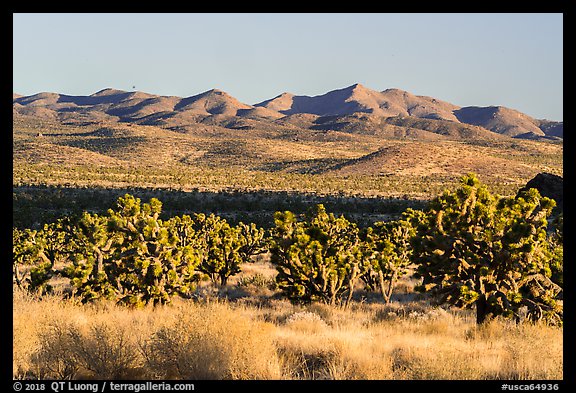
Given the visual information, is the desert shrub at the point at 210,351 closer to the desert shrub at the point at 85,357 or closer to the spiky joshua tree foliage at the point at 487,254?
the desert shrub at the point at 85,357

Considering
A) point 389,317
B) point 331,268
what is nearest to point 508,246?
point 389,317

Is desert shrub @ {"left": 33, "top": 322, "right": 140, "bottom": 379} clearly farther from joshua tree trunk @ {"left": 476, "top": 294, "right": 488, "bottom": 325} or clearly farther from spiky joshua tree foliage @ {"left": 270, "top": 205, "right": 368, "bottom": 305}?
spiky joshua tree foliage @ {"left": 270, "top": 205, "right": 368, "bottom": 305}

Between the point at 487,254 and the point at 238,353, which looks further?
the point at 487,254

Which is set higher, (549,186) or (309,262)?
(309,262)

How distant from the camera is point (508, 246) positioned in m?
10.1

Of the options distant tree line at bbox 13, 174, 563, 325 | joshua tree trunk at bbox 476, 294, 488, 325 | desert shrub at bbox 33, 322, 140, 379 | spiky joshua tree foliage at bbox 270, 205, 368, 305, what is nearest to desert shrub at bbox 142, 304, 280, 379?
desert shrub at bbox 33, 322, 140, 379

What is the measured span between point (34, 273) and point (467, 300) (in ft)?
37.7

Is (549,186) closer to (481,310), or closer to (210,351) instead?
(481,310)

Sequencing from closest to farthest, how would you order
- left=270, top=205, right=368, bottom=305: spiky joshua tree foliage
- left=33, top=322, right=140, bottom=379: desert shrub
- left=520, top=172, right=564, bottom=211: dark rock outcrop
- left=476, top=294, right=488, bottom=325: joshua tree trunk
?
left=33, top=322, right=140, bottom=379: desert shrub → left=476, top=294, right=488, bottom=325: joshua tree trunk → left=270, top=205, right=368, bottom=305: spiky joshua tree foliage → left=520, top=172, right=564, bottom=211: dark rock outcrop

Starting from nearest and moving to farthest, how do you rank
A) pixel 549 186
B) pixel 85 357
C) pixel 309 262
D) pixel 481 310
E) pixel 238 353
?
pixel 238 353
pixel 85 357
pixel 481 310
pixel 309 262
pixel 549 186

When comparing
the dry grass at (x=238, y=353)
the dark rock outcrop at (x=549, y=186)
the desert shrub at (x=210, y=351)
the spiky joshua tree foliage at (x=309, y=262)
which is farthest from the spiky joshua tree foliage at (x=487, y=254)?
the dark rock outcrop at (x=549, y=186)

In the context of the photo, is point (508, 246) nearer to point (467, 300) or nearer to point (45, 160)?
point (467, 300)

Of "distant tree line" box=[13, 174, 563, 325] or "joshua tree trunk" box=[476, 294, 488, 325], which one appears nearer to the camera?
"distant tree line" box=[13, 174, 563, 325]

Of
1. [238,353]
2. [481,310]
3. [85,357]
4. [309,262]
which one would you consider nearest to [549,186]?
[309,262]
